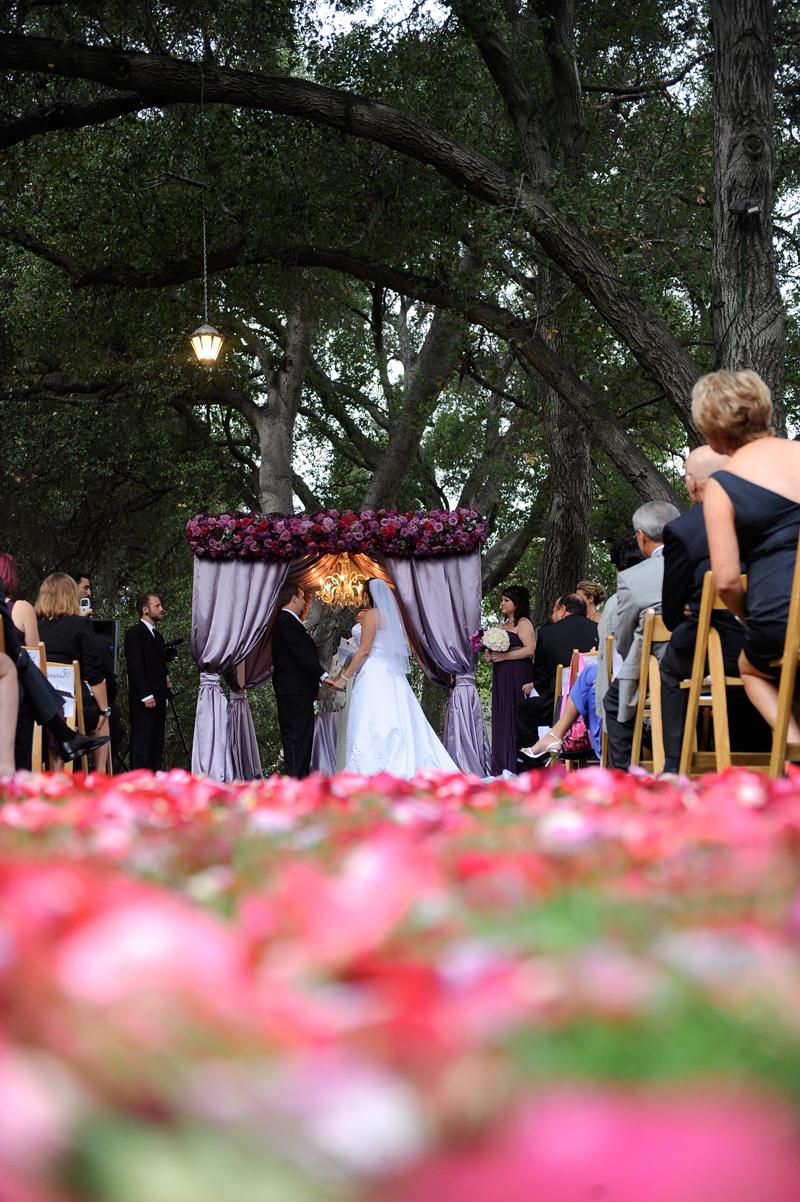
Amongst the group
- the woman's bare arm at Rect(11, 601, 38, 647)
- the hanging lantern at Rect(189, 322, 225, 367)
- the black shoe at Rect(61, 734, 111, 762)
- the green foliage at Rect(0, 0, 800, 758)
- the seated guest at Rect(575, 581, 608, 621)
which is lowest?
the black shoe at Rect(61, 734, 111, 762)

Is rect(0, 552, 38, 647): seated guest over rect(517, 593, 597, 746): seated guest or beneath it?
over

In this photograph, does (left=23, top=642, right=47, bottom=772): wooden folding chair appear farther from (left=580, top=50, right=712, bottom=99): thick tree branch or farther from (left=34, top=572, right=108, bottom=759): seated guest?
(left=580, top=50, right=712, bottom=99): thick tree branch

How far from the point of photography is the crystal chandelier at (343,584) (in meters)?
16.1

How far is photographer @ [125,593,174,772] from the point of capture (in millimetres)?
13539

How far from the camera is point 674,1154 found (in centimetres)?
63

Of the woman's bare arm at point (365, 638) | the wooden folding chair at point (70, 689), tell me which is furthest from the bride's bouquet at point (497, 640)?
the wooden folding chair at point (70, 689)

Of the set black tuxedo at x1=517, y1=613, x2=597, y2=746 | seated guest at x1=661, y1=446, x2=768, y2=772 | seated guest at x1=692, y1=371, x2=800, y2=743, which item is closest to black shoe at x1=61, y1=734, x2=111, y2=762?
seated guest at x1=661, y1=446, x2=768, y2=772

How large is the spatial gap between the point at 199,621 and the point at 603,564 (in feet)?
44.3

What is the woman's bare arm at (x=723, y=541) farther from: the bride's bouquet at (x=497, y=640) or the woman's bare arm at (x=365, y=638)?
the bride's bouquet at (x=497, y=640)

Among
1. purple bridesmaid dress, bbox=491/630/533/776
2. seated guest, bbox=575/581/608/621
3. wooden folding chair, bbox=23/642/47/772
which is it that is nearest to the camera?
wooden folding chair, bbox=23/642/47/772

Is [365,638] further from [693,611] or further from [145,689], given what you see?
[693,611]

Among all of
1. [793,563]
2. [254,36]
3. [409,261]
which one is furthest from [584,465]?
[793,563]

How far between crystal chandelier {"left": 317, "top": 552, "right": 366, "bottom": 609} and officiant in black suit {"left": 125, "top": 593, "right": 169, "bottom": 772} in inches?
115

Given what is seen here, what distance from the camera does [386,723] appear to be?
13.1 meters
